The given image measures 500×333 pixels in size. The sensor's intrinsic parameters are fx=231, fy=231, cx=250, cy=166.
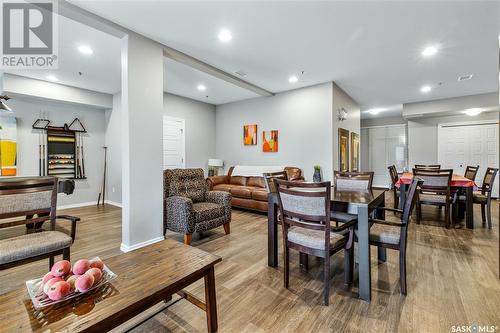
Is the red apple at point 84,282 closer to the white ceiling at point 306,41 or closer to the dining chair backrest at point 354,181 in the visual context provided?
the white ceiling at point 306,41

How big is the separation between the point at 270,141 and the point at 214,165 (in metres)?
1.87

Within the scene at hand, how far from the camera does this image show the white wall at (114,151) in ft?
18.4

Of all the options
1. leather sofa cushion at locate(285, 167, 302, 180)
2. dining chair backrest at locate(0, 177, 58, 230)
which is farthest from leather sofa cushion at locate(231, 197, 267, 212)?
dining chair backrest at locate(0, 177, 58, 230)

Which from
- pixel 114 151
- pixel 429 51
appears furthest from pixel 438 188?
pixel 114 151

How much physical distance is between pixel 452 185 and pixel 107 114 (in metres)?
7.67

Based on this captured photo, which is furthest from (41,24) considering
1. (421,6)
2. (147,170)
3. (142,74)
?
(421,6)

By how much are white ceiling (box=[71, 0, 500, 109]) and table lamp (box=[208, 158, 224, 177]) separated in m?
2.72

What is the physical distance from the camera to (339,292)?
80.2 inches

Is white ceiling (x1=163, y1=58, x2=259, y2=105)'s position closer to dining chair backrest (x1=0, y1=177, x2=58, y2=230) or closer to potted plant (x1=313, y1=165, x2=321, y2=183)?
potted plant (x1=313, y1=165, x2=321, y2=183)

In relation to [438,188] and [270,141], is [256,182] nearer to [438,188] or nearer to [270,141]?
[270,141]

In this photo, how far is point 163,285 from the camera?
1.30 m

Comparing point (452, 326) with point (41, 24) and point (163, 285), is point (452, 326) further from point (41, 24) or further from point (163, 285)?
point (41, 24)

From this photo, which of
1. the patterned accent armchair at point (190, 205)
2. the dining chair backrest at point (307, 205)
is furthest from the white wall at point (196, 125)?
the dining chair backrest at point (307, 205)

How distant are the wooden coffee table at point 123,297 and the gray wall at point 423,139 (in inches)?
321
